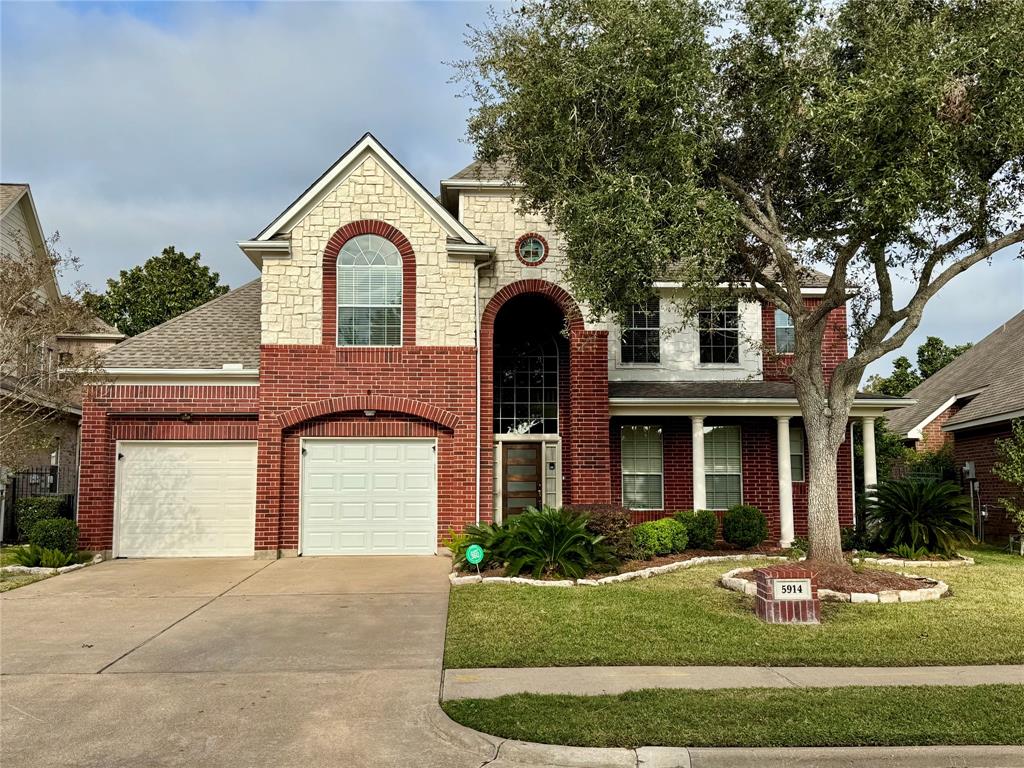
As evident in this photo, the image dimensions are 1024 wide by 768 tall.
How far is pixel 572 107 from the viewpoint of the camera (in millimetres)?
11289

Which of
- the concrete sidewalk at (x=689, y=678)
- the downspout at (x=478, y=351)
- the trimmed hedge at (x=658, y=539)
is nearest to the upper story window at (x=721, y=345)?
the trimmed hedge at (x=658, y=539)

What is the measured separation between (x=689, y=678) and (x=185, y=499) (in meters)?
11.7

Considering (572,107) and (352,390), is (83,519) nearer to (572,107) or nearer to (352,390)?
(352,390)

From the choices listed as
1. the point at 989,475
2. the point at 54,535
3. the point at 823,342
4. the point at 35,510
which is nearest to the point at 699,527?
the point at 823,342

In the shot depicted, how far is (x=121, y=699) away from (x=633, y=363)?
552 inches

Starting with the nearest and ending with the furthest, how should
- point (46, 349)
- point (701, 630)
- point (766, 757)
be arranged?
point (766, 757) < point (701, 630) < point (46, 349)

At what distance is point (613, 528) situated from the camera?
44.6 ft

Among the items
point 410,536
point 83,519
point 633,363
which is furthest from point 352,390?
point 633,363

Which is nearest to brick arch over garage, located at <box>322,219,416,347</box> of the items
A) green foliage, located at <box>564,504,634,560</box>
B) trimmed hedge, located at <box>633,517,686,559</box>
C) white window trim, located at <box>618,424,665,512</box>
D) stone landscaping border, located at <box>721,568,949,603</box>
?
green foliage, located at <box>564,504,634,560</box>

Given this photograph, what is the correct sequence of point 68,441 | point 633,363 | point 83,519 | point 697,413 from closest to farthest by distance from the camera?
point 83,519 < point 697,413 < point 633,363 < point 68,441

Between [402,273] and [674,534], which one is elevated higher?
[402,273]

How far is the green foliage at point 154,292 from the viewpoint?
34.7m

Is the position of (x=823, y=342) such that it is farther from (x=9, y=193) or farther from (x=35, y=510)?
(x=9, y=193)

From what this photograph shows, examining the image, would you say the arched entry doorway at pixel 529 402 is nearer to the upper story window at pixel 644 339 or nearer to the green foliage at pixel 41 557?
the upper story window at pixel 644 339
